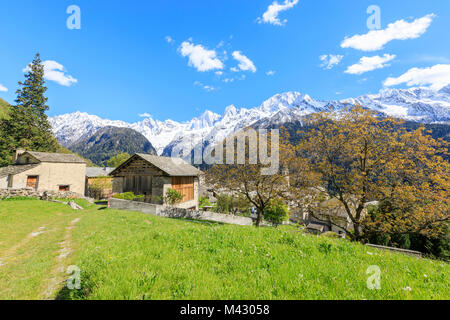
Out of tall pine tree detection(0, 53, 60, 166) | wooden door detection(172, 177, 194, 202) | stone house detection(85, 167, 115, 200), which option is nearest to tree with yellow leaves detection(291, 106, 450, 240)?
wooden door detection(172, 177, 194, 202)

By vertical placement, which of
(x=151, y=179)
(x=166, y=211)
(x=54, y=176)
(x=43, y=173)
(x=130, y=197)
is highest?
(x=43, y=173)

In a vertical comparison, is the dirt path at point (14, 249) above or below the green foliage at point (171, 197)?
below

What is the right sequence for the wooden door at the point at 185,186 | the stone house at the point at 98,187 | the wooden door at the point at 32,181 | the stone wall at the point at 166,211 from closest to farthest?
the stone wall at the point at 166,211 < the wooden door at the point at 185,186 < the wooden door at the point at 32,181 < the stone house at the point at 98,187

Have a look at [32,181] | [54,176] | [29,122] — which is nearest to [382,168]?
[54,176]

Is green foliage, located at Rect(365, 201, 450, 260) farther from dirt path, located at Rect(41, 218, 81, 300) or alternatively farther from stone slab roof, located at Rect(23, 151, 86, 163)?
stone slab roof, located at Rect(23, 151, 86, 163)

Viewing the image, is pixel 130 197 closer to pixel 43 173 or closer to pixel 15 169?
pixel 43 173

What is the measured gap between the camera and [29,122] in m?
50.2

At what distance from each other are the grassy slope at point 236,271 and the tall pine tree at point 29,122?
197 ft

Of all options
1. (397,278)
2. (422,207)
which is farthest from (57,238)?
(422,207)

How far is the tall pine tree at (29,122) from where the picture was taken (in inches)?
1813

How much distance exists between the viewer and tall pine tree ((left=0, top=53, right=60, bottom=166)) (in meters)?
46.1

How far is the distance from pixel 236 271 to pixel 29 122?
71165 mm

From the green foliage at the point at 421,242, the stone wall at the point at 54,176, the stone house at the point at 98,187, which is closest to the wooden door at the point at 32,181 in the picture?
the stone wall at the point at 54,176

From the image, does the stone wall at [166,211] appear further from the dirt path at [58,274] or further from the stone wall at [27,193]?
the dirt path at [58,274]
